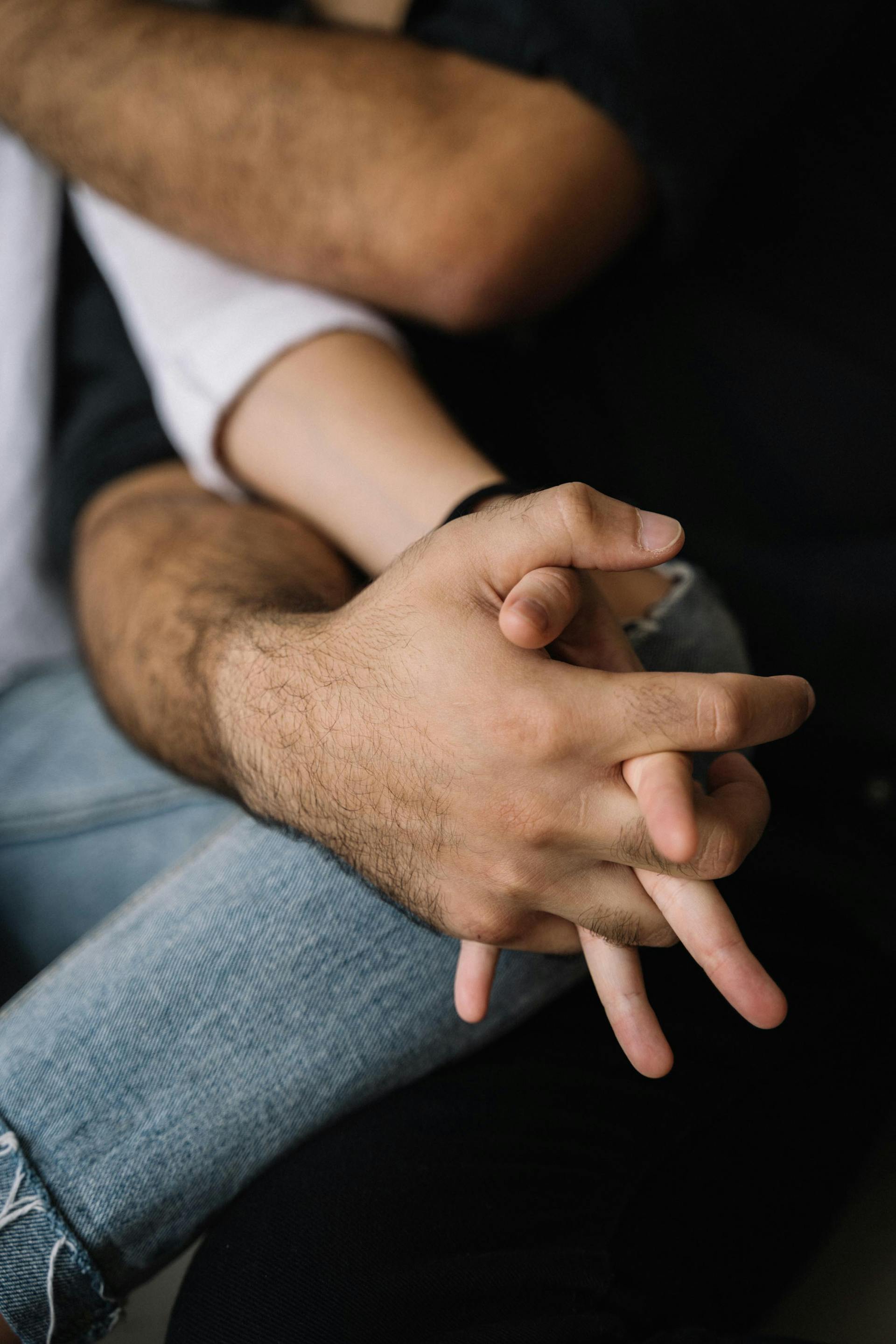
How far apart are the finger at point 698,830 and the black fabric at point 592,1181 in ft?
0.73

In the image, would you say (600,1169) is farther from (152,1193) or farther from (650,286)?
(650,286)

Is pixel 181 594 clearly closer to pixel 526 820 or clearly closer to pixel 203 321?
pixel 203 321

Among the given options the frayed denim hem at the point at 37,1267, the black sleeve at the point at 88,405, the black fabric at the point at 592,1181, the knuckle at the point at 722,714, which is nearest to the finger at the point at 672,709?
the knuckle at the point at 722,714

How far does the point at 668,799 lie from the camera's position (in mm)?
346

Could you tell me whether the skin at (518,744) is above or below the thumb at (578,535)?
below

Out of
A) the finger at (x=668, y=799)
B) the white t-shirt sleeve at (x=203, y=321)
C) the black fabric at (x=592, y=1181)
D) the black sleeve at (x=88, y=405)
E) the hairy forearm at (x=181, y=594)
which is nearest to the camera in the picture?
the finger at (x=668, y=799)

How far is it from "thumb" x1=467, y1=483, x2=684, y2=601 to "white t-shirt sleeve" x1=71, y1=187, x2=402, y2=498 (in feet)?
1.19

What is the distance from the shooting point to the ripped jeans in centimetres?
49

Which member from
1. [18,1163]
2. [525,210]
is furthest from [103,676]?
[525,210]

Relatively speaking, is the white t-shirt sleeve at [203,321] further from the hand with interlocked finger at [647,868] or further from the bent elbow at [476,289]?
the hand with interlocked finger at [647,868]

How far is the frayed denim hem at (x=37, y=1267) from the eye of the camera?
469 millimetres

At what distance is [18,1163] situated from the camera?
49 centimetres

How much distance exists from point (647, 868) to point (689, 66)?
20.5 inches

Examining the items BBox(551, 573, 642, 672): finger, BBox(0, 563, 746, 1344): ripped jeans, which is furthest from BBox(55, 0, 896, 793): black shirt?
BBox(551, 573, 642, 672): finger
